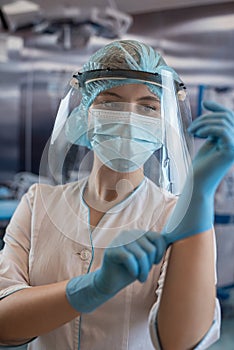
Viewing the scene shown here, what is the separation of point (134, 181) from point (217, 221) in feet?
8.22

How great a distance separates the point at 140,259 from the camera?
0.60 metres

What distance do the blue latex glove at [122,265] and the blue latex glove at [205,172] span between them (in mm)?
39

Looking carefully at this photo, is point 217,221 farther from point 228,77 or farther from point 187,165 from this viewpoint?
point 187,165

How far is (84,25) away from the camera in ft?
10.6

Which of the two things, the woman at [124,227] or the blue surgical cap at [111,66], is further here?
the blue surgical cap at [111,66]

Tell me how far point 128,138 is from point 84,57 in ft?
11.3

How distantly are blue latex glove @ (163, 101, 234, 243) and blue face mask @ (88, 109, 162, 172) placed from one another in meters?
0.11

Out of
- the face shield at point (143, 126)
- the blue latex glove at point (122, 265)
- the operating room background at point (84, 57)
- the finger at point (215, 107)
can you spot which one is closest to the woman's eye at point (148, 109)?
the face shield at point (143, 126)

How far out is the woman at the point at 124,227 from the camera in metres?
→ 0.66

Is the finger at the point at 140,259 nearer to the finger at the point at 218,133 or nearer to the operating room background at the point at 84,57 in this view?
the finger at the point at 218,133

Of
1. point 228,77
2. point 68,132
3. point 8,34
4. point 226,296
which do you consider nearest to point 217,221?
point 226,296

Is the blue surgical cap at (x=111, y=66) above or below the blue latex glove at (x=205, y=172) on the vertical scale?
above

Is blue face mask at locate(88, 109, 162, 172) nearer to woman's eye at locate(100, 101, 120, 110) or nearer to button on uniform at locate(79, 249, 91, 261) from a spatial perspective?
woman's eye at locate(100, 101, 120, 110)

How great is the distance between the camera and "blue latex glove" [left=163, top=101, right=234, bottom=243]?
2.11 ft
